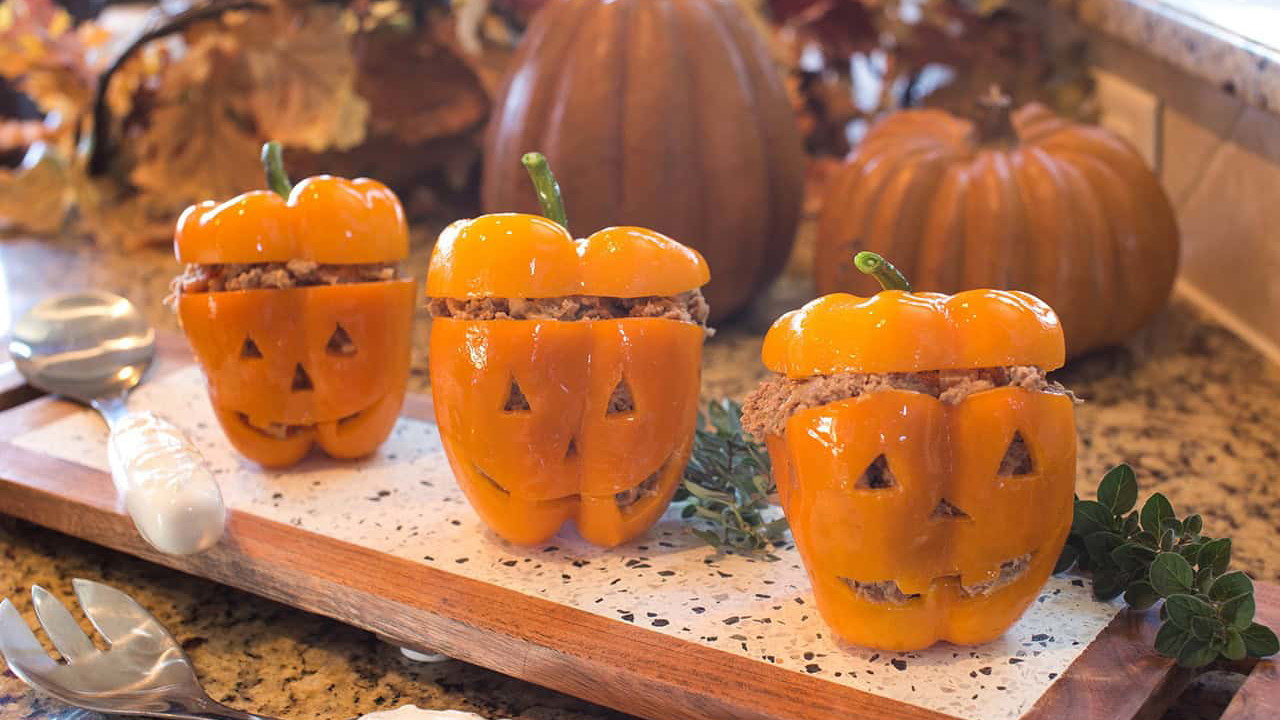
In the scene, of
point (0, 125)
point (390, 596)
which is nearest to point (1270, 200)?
point (390, 596)

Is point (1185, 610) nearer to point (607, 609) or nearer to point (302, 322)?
point (607, 609)

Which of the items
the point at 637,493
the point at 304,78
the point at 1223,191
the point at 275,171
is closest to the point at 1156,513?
the point at 637,493

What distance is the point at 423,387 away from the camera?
1.45 m

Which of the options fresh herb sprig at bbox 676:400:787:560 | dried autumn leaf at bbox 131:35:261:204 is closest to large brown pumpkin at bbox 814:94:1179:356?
fresh herb sprig at bbox 676:400:787:560

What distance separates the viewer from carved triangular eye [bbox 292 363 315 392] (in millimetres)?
1086

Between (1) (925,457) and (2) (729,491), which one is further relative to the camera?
(2) (729,491)

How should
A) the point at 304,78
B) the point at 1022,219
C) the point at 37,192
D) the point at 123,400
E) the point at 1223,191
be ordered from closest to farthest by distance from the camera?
the point at 123,400 < the point at 1022,219 < the point at 1223,191 < the point at 304,78 < the point at 37,192

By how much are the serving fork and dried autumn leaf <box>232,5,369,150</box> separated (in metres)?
0.98

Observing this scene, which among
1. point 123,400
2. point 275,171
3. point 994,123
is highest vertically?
point 275,171

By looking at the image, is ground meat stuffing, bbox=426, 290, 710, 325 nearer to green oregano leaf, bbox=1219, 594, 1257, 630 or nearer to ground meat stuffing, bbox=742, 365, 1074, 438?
ground meat stuffing, bbox=742, 365, 1074, 438

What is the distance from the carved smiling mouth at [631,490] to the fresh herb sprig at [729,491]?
0.03 m


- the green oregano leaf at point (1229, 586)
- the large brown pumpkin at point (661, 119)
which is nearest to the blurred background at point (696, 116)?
the large brown pumpkin at point (661, 119)

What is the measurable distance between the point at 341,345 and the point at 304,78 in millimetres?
864

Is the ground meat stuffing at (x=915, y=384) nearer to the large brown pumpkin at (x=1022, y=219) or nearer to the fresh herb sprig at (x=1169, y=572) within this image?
the fresh herb sprig at (x=1169, y=572)
